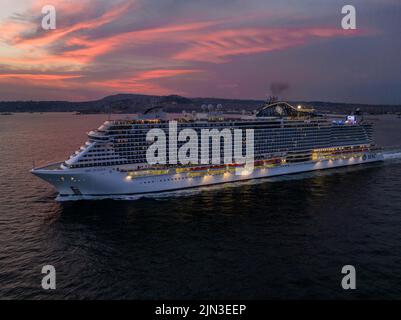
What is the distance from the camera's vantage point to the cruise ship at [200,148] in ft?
159

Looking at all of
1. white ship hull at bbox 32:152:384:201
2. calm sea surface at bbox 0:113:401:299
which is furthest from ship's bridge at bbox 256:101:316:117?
calm sea surface at bbox 0:113:401:299

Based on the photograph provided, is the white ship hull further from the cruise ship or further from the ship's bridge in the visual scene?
the ship's bridge

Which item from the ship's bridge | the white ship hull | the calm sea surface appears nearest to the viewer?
the calm sea surface

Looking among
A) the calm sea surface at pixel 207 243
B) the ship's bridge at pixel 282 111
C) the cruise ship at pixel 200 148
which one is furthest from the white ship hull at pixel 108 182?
the ship's bridge at pixel 282 111

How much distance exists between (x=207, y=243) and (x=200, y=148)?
26.8 meters

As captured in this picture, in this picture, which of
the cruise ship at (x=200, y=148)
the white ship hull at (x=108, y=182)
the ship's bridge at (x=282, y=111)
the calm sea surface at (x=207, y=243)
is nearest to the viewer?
the calm sea surface at (x=207, y=243)

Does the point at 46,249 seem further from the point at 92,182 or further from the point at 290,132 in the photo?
the point at 290,132

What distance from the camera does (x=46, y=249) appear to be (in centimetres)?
3356

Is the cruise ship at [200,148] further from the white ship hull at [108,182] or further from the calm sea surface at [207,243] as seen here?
the calm sea surface at [207,243]

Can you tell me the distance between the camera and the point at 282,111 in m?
82.1

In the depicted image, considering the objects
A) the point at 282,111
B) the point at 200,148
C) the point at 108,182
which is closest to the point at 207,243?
the point at 108,182

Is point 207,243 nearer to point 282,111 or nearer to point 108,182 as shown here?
point 108,182

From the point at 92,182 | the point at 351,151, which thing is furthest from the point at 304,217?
the point at 351,151

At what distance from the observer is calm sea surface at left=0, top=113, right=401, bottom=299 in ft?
88.3
